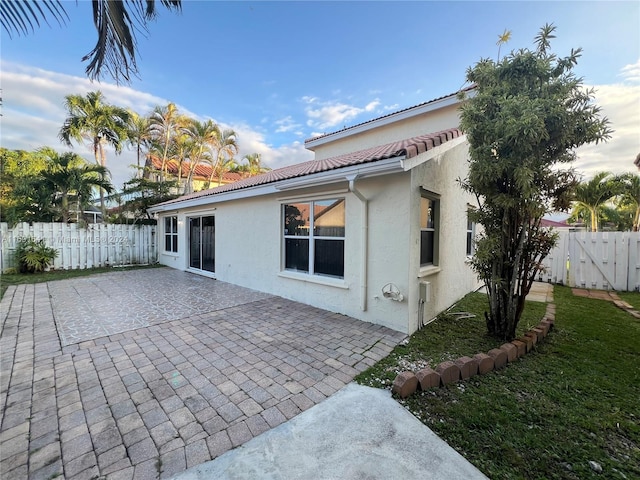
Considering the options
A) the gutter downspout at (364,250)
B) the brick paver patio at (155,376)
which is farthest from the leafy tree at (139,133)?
the gutter downspout at (364,250)

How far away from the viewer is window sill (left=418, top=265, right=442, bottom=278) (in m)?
5.38

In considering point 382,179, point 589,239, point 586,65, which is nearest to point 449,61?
point 586,65

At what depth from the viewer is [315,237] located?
668cm

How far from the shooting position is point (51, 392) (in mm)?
3156

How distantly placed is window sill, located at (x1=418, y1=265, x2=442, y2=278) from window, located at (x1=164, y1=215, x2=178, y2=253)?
12.2 m

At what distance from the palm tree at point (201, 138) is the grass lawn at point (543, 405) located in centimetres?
2181

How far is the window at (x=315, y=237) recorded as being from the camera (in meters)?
6.23

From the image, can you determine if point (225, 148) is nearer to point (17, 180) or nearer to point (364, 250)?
point (17, 180)

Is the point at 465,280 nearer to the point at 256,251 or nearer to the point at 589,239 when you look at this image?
the point at 589,239

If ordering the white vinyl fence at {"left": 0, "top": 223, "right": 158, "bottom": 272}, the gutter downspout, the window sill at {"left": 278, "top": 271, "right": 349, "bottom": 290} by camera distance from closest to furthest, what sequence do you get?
the gutter downspout, the window sill at {"left": 278, "top": 271, "right": 349, "bottom": 290}, the white vinyl fence at {"left": 0, "top": 223, "right": 158, "bottom": 272}

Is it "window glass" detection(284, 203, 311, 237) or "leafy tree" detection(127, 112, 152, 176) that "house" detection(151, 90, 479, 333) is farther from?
"leafy tree" detection(127, 112, 152, 176)

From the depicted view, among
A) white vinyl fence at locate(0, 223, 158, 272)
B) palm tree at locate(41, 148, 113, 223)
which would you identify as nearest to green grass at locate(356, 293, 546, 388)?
palm tree at locate(41, 148, 113, 223)

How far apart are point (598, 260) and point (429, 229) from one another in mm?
7667

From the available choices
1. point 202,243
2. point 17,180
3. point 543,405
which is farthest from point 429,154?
point 17,180
